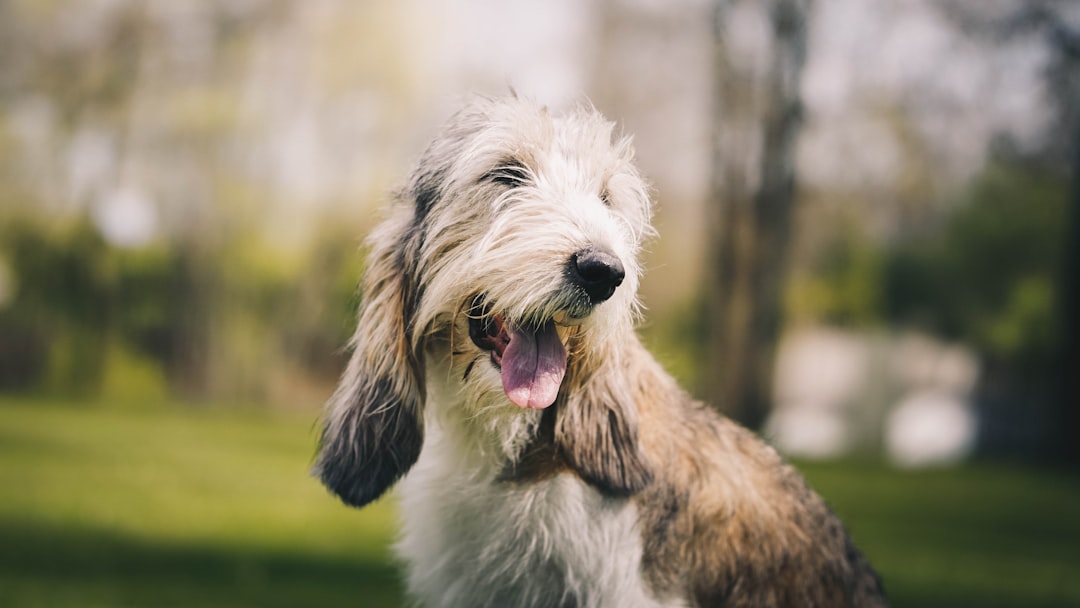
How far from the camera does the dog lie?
114 inches

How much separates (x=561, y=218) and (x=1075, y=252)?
15770mm

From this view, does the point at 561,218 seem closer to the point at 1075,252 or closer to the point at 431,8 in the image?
the point at 1075,252

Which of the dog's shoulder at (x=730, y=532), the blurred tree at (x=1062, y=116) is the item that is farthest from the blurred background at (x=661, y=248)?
the dog's shoulder at (x=730, y=532)

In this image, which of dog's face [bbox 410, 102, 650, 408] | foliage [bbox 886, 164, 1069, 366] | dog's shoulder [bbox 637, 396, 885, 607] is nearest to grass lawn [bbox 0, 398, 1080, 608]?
dog's face [bbox 410, 102, 650, 408]

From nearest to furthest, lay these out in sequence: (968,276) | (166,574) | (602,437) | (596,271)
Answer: (596,271) < (602,437) < (166,574) < (968,276)

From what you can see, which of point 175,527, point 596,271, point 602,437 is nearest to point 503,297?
point 596,271

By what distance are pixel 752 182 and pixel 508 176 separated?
550 inches

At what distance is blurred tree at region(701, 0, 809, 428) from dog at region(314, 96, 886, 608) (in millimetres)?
12585

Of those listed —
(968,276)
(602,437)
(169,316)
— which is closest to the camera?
(602,437)

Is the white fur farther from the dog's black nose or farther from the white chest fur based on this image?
the dog's black nose

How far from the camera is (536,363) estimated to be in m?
2.86

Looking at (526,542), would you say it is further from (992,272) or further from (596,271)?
(992,272)

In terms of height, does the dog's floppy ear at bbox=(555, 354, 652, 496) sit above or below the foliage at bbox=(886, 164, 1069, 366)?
below

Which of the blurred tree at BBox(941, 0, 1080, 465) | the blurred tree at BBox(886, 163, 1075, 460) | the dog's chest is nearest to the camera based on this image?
the dog's chest
